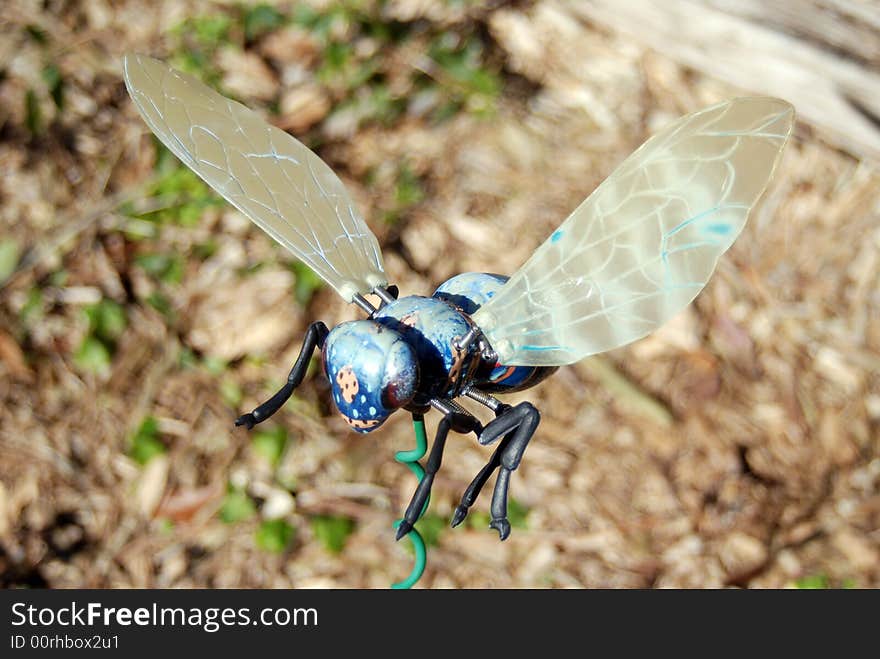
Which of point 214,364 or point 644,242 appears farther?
point 214,364

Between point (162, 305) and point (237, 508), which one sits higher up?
point (162, 305)

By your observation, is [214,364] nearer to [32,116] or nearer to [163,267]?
[163,267]

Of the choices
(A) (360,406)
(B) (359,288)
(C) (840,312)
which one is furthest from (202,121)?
(C) (840,312)

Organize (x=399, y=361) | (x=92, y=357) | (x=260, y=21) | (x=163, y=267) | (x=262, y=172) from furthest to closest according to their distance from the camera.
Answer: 1. (x=260, y=21)
2. (x=163, y=267)
3. (x=92, y=357)
4. (x=262, y=172)
5. (x=399, y=361)

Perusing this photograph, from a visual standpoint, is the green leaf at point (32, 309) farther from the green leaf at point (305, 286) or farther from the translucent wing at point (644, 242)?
the translucent wing at point (644, 242)

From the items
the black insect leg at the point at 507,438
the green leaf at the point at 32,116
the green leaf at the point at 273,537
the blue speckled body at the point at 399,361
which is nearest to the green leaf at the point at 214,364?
the green leaf at the point at 273,537

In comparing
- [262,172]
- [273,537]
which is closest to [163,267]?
[273,537]
